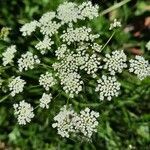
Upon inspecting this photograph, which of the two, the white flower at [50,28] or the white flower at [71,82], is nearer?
the white flower at [71,82]

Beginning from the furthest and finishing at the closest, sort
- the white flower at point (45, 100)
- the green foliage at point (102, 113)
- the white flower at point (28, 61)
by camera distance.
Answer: the green foliage at point (102, 113) → the white flower at point (28, 61) → the white flower at point (45, 100)

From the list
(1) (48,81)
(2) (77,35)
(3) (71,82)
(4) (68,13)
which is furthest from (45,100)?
(4) (68,13)

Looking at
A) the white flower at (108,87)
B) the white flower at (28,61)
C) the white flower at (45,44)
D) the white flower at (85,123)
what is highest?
the white flower at (45,44)

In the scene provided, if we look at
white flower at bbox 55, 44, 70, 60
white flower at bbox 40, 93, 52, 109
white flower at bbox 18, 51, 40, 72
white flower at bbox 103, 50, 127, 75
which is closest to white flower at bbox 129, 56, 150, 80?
white flower at bbox 103, 50, 127, 75

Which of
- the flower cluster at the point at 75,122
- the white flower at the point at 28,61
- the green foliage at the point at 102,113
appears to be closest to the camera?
the flower cluster at the point at 75,122

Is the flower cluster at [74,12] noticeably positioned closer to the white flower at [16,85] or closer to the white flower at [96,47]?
the white flower at [96,47]

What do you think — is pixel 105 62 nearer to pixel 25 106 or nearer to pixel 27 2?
pixel 25 106

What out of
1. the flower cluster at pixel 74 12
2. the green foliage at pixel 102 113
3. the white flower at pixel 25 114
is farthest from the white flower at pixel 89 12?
the white flower at pixel 25 114

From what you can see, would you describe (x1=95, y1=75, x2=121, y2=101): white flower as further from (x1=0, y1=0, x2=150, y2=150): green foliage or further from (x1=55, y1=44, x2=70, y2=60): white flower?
(x1=55, y1=44, x2=70, y2=60): white flower
